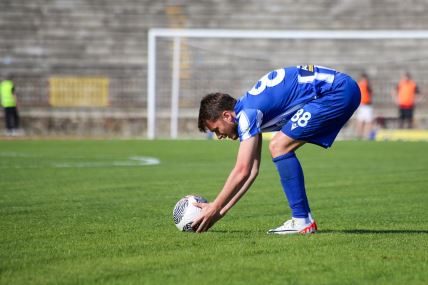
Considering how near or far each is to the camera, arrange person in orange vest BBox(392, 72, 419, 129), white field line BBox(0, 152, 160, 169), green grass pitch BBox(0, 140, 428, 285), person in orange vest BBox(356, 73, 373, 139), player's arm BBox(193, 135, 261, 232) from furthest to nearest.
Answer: person in orange vest BBox(392, 72, 419, 129)
person in orange vest BBox(356, 73, 373, 139)
white field line BBox(0, 152, 160, 169)
player's arm BBox(193, 135, 261, 232)
green grass pitch BBox(0, 140, 428, 285)

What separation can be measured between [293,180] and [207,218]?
799mm

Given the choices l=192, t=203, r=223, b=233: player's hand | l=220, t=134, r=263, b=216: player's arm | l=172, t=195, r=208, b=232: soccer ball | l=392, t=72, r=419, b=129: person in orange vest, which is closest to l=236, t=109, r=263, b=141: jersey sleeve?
l=220, t=134, r=263, b=216: player's arm

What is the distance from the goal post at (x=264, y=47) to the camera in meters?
27.7

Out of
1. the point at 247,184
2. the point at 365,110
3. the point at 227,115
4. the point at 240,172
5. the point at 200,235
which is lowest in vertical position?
the point at 365,110

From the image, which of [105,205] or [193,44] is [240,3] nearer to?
[193,44]

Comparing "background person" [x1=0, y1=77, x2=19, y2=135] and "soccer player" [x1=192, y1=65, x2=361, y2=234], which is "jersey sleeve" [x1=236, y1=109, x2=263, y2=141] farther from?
"background person" [x1=0, y1=77, x2=19, y2=135]

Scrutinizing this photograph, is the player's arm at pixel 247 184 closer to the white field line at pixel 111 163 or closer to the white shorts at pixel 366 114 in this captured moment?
the white field line at pixel 111 163

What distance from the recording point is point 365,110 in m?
28.0

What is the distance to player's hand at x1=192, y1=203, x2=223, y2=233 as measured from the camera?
7043 mm

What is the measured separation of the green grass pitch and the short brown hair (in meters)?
0.96

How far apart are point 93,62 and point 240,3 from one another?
21.0ft

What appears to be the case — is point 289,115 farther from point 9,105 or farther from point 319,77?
point 9,105

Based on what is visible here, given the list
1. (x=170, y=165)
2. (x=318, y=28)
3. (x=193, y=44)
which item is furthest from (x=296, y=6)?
(x=170, y=165)

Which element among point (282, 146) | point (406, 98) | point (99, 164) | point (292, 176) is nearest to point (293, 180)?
point (292, 176)
